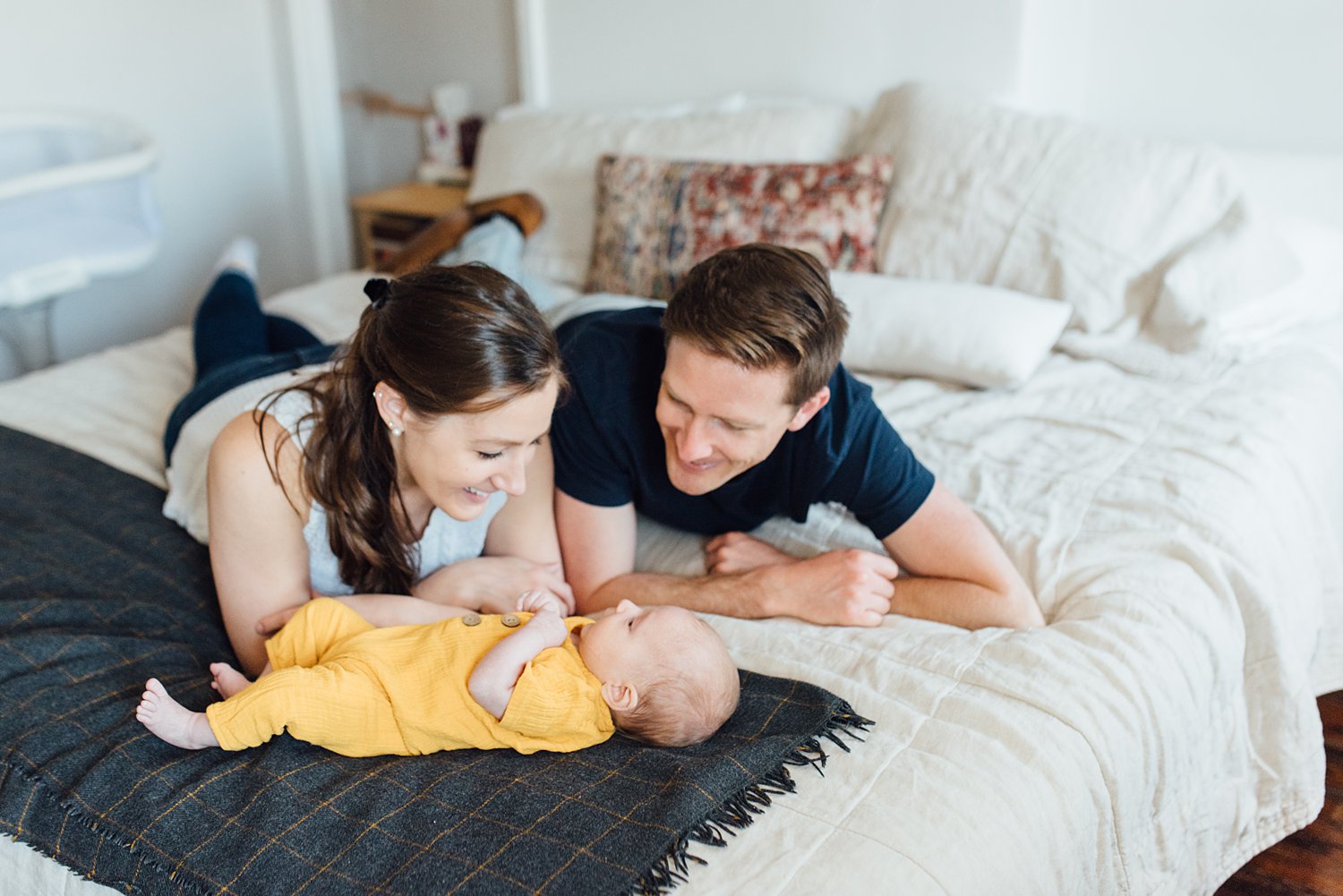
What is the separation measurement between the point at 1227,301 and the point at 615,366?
125cm

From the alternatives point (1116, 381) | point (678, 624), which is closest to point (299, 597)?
point (678, 624)

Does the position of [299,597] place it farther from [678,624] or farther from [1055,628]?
[1055,628]

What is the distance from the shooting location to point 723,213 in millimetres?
2412

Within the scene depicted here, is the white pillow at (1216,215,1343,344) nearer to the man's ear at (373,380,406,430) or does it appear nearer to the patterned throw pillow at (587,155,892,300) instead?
the patterned throw pillow at (587,155,892,300)

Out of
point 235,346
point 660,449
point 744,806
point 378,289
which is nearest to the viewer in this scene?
point 744,806

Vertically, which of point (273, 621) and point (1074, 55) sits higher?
point (1074, 55)

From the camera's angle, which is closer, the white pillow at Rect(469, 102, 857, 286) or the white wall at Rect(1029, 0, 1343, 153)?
the white wall at Rect(1029, 0, 1343, 153)

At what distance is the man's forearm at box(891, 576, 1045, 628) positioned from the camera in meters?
1.44

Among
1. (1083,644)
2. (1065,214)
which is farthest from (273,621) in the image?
(1065,214)

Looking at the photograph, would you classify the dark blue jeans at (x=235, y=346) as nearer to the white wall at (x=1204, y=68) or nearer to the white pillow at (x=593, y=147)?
the white pillow at (x=593, y=147)

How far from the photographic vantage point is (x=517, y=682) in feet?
3.91

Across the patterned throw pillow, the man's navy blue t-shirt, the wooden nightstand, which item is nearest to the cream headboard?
the patterned throw pillow

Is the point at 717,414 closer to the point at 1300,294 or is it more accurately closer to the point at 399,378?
the point at 399,378

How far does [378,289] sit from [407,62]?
8.76 ft
